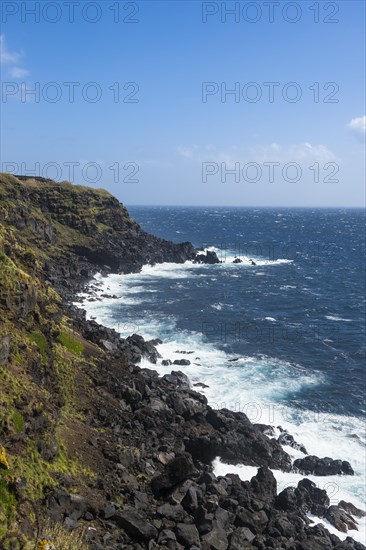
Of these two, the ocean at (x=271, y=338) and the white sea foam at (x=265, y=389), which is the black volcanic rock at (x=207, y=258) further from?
the white sea foam at (x=265, y=389)

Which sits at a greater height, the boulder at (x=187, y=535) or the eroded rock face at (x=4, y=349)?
the eroded rock face at (x=4, y=349)

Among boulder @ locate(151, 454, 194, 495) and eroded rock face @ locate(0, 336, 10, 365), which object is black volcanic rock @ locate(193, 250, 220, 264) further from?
boulder @ locate(151, 454, 194, 495)

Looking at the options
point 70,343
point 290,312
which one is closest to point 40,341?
point 70,343

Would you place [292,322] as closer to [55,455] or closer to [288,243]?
[55,455]

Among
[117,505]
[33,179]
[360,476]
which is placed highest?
[33,179]

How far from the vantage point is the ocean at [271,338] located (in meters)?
41.7

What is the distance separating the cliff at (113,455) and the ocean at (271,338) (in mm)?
3384

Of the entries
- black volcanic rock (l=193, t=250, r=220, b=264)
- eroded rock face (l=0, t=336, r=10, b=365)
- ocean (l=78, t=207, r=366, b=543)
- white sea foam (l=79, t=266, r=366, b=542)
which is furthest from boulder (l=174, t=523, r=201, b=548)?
black volcanic rock (l=193, t=250, r=220, b=264)

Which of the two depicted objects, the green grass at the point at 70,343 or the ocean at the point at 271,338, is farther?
the ocean at the point at 271,338

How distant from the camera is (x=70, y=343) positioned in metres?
40.9

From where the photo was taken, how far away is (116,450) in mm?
28469

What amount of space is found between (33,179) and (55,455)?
105 m

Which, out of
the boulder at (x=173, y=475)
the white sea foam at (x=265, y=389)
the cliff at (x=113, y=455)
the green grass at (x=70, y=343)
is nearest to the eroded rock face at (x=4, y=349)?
the cliff at (x=113, y=455)

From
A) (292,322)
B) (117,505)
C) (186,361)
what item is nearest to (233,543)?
(117,505)
